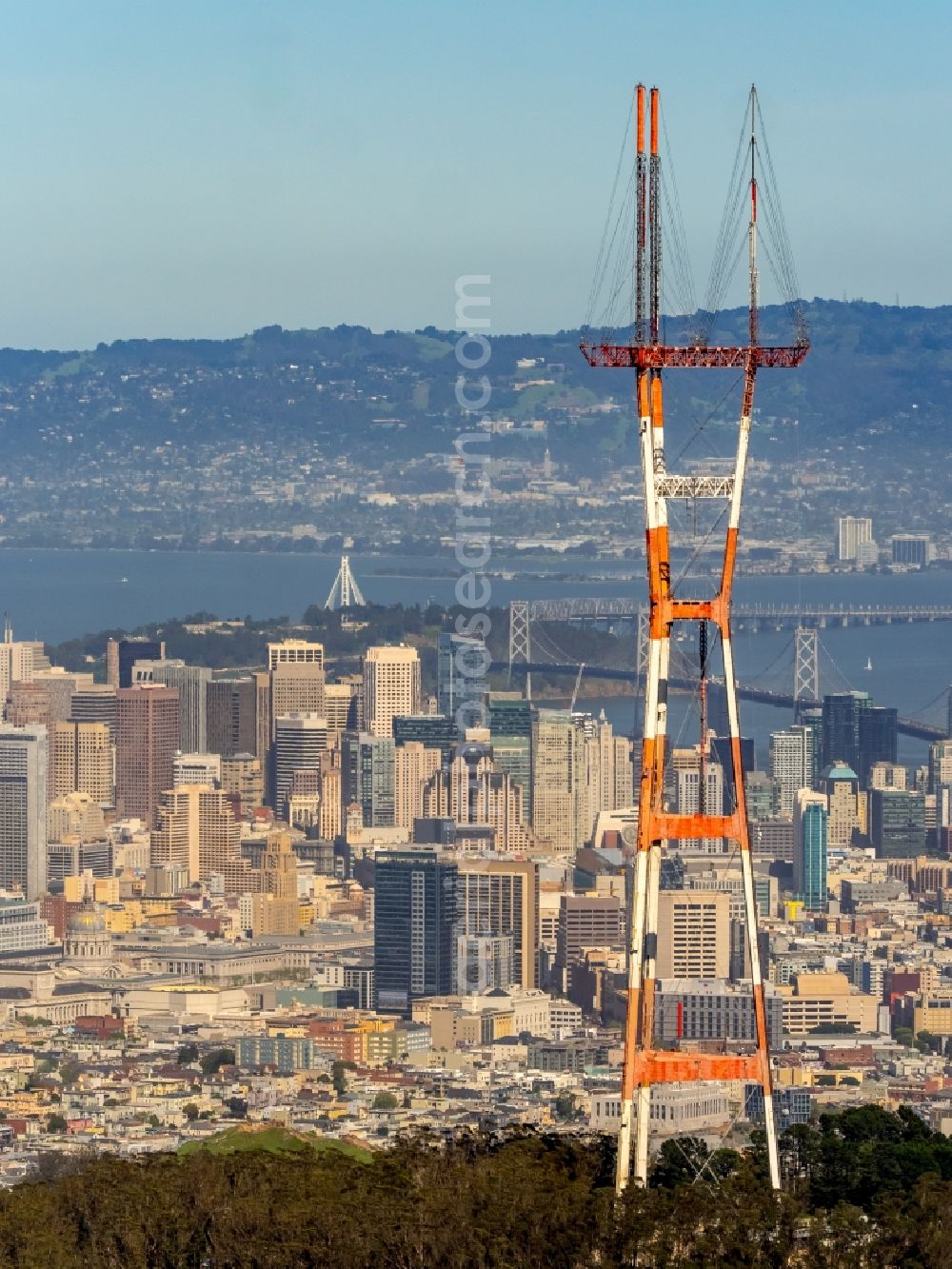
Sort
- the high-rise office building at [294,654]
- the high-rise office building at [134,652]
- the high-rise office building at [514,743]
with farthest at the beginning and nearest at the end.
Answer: the high-rise office building at [134,652] → the high-rise office building at [294,654] → the high-rise office building at [514,743]

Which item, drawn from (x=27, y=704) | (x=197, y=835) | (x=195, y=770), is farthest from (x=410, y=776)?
(x=27, y=704)

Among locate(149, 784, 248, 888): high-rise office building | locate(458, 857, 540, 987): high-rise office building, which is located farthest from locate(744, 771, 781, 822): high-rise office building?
locate(458, 857, 540, 987): high-rise office building

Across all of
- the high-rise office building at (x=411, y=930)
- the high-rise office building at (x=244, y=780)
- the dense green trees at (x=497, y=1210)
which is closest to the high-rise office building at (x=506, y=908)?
the high-rise office building at (x=411, y=930)

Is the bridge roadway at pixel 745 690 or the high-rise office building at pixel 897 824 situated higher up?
the bridge roadway at pixel 745 690

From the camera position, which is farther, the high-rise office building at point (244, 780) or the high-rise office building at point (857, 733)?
the high-rise office building at point (857, 733)

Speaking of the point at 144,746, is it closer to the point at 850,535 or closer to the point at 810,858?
the point at 810,858

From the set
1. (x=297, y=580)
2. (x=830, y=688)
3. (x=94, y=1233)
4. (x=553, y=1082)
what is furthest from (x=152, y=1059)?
(x=297, y=580)

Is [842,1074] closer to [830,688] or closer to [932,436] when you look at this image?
[830,688]

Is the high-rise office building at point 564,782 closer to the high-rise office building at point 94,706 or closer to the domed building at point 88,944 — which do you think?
the domed building at point 88,944
